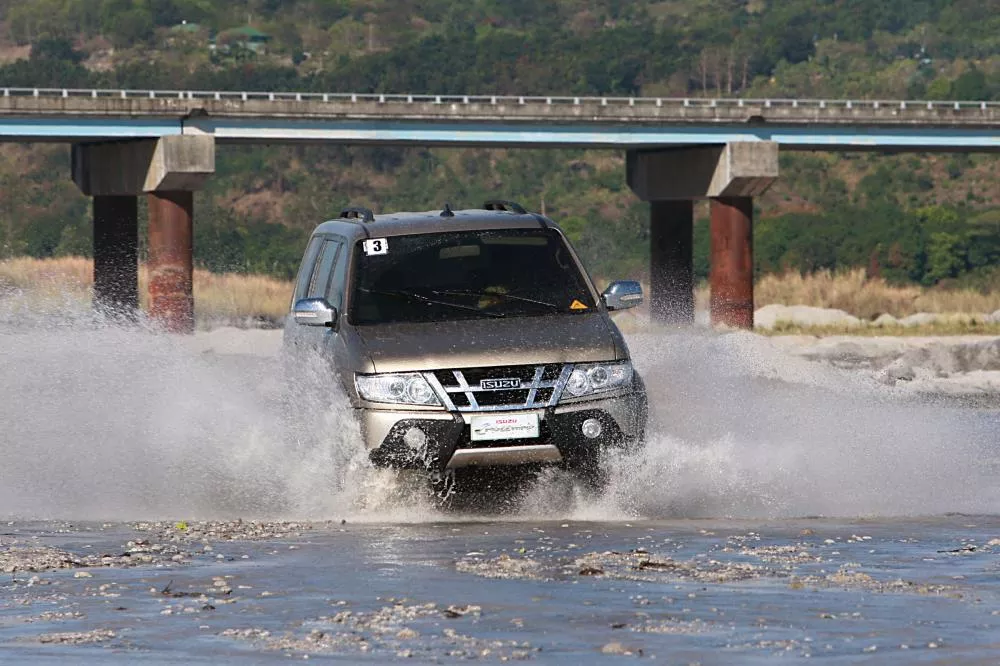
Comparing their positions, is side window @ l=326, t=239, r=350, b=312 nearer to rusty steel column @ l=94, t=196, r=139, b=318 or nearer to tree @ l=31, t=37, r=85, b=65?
rusty steel column @ l=94, t=196, r=139, b=318

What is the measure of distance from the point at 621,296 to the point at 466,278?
3.29 feet

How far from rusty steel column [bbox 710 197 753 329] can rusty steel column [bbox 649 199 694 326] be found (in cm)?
330

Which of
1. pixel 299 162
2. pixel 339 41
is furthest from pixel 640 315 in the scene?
pixel 339 41

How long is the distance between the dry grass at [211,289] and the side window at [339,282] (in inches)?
1728

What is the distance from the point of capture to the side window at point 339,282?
12.3 meters

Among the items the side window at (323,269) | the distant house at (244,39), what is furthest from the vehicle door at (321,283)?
the distant house at (244,39)

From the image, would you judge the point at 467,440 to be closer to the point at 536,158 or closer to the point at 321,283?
the point at 321,283

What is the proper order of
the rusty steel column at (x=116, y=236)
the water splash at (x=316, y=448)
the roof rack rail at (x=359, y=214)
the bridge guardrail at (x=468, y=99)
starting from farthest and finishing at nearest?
the rusty steel column at (x=116, y=236) < the bridge guardrail at (x=468, y=99) < the roof rack rail at (x=359, y=214) < the water splash at (x=316, y=448)

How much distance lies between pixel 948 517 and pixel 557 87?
146285 mm

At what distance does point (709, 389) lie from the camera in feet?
48.8

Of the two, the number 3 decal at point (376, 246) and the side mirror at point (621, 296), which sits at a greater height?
the number 3 decal at point (376, 246)

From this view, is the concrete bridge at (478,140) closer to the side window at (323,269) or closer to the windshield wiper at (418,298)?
the side window at (323,269)

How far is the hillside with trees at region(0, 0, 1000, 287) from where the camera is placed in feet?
325

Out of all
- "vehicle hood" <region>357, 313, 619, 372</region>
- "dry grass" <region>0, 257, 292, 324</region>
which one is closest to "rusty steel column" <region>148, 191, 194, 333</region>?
"dry grass" <region>0, 257, 292, 324</region>
